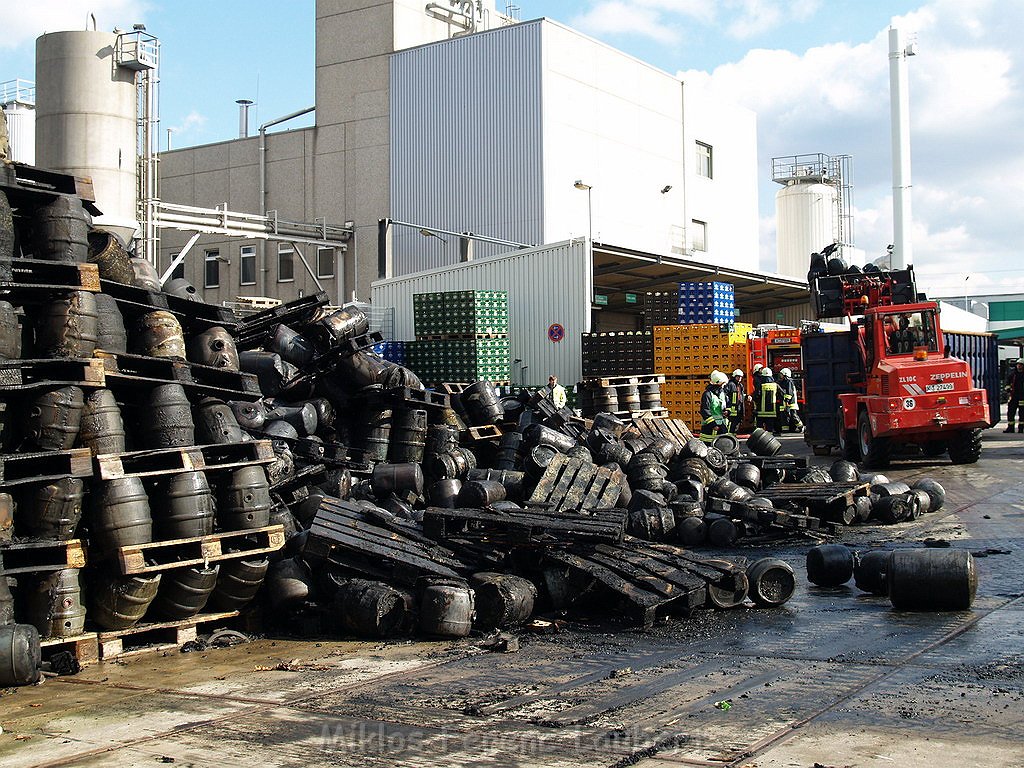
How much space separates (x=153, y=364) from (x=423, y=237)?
27433 millimetres

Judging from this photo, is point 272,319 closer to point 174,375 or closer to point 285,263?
point 174,375

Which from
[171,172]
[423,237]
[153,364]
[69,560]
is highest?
[171,172]

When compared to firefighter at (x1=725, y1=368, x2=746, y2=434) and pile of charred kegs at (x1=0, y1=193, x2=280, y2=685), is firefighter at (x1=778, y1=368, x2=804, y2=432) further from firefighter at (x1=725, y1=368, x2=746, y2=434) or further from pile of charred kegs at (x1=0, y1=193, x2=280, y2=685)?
pile of charred kegs at (x1=0, y1=193, x2=280, y2=685)

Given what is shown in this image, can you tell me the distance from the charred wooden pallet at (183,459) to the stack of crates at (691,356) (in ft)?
63.7

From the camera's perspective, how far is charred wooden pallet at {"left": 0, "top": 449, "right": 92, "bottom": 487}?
7012 millimetres

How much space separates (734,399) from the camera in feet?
73.9

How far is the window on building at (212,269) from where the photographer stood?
40.1 metres

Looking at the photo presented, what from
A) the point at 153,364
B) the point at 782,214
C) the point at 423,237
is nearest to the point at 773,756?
the point at 153,364

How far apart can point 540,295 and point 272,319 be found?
15.5m

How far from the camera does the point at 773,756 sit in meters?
4.90

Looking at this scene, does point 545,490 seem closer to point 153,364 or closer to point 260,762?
point 153,364

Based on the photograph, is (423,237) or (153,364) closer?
(153,364)

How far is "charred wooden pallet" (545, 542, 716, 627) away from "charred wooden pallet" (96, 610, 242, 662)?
261 centimetres

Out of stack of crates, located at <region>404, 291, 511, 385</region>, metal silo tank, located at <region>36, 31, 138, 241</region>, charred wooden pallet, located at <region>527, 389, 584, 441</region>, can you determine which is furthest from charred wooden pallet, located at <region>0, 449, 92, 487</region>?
metal silo tank, located at <region>36, 31, 138, 241</region>
